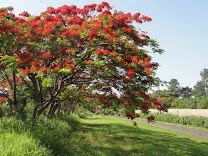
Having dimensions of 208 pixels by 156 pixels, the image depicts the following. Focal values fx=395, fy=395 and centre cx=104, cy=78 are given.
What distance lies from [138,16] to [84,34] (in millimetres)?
3400

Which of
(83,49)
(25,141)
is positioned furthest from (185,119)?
(25,141)

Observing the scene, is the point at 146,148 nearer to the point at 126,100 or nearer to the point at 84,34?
the point at 126,100

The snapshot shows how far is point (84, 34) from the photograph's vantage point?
1628 cm

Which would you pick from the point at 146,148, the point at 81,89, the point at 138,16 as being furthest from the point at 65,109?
the point at 138,16

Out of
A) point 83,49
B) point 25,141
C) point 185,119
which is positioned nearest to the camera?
point 25,141

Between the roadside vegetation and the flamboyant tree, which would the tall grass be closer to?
the flamboyant tree

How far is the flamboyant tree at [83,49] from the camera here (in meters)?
16.3

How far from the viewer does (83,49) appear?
1733cm

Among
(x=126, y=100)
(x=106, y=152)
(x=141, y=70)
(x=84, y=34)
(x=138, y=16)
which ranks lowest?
(x=106, y=152)

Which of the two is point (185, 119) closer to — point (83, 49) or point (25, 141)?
point (83, 49)

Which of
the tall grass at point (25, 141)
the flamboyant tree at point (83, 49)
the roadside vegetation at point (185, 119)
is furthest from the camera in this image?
the roadside vegetation at point (185, 119)

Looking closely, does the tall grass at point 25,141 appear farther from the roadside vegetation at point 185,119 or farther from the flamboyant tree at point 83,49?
the roadside vegetation at point 185,119

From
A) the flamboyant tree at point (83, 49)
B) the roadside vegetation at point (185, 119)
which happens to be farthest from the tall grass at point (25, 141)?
the roadside vegetation at point (185, 119)

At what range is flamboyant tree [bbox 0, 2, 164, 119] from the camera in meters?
16.3
